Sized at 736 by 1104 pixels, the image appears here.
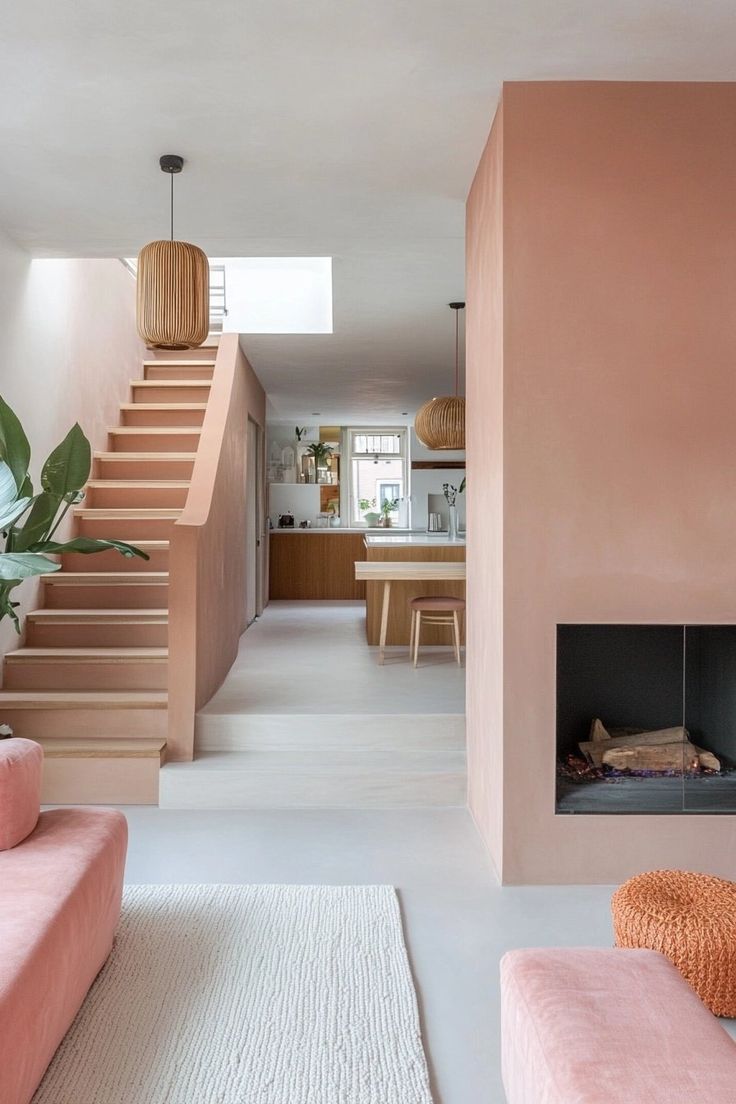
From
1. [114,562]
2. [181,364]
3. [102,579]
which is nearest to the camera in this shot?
[102,579]

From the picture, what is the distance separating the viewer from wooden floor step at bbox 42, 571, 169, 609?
5.61m

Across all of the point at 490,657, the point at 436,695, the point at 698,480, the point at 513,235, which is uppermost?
the point at 513,235

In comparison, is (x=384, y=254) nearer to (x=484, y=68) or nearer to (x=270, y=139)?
(x=270, y=139)

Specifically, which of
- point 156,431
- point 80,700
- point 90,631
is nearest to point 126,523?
point 156,431

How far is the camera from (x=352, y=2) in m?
2.65

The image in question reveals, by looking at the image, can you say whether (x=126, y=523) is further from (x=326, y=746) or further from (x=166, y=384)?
(x=326, y=746)

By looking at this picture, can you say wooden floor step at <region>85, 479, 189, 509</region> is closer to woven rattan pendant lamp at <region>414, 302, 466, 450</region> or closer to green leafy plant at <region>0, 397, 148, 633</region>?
woven rattan pendant lamp at <region>414, 302, 466, 450</region>

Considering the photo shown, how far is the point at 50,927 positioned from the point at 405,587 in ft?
17.5

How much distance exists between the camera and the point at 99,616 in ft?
17.4

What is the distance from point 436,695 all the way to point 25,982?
3.54 metres

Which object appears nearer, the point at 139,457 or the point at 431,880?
the point at 431,880

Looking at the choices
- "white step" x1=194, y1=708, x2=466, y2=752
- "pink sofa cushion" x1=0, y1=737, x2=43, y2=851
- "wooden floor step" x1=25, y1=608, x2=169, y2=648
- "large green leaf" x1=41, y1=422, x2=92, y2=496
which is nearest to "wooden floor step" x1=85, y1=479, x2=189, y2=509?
"wooden floor step" x1=25, y1=608, x2=169, y2=648

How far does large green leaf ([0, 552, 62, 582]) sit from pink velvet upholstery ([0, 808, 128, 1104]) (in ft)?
3.37

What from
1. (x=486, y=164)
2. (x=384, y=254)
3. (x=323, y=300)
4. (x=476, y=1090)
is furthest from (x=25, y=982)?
(x=323, y=300)
